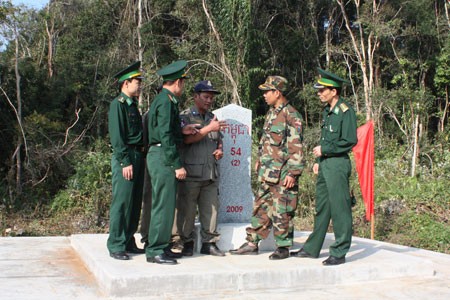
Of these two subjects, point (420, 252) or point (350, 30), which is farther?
point (350, 30)

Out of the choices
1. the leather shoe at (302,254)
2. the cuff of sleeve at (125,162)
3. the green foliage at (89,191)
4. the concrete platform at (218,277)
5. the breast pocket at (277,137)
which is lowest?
the concrete platform at (218,277)

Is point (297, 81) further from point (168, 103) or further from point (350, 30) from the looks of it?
point (168, 103)

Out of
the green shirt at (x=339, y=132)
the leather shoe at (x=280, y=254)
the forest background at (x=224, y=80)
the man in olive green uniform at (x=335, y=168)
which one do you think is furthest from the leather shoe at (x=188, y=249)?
the forest background at (x=224, y=80)

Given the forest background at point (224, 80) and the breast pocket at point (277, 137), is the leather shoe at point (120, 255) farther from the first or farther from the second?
the forest background at point (224, 80)

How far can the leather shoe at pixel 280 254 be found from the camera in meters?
5.39

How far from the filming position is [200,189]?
5.62 metres

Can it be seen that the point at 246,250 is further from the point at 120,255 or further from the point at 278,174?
the point at 120,255

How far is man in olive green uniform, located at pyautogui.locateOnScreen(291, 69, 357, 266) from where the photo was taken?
5.20m

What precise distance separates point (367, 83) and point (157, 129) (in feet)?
50.1

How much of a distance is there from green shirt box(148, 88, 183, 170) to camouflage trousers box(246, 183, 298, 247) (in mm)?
1127

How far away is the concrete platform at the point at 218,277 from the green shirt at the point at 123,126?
41.5 inches

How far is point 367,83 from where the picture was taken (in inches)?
747

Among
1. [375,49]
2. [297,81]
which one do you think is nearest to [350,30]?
[375,49]

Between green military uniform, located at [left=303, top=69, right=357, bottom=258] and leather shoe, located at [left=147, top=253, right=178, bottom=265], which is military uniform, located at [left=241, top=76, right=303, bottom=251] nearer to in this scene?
green military uniform, located at [left=303, top=69, right=357, bottom=258]
